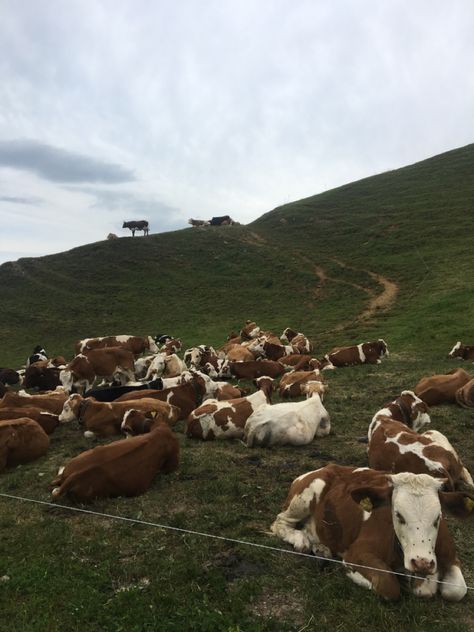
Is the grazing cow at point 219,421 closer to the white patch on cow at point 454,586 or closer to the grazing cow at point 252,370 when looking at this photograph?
the white patch on cow at point 454,586

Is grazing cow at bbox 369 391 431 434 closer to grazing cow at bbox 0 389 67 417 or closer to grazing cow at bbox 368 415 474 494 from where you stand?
grazing cow at bbox 368 415 474 494

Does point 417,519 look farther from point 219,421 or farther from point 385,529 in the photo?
point 219,421

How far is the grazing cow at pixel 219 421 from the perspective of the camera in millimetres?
10555

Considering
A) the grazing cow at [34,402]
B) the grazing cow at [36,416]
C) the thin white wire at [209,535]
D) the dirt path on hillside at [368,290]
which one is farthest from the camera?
the dirt path on hillside at [368,290]

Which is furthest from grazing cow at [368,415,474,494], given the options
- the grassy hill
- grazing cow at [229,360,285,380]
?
grazing cow at [229,360,285,380]

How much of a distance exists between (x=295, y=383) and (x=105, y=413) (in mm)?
6112

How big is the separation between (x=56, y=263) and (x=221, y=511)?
6186 centimetres

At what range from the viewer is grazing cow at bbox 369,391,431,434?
9477 mm

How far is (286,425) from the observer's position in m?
9.70

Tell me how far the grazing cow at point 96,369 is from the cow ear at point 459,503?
1488cm

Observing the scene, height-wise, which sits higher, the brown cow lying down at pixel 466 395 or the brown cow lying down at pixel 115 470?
the brown cow lying down at pixel 115 470

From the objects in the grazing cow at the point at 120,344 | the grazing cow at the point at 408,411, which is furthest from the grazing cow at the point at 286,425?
the grazing cow at the point at 120,344

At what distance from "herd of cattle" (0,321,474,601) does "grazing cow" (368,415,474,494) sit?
0.05 feet

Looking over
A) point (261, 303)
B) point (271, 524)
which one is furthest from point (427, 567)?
point (261, 303)
